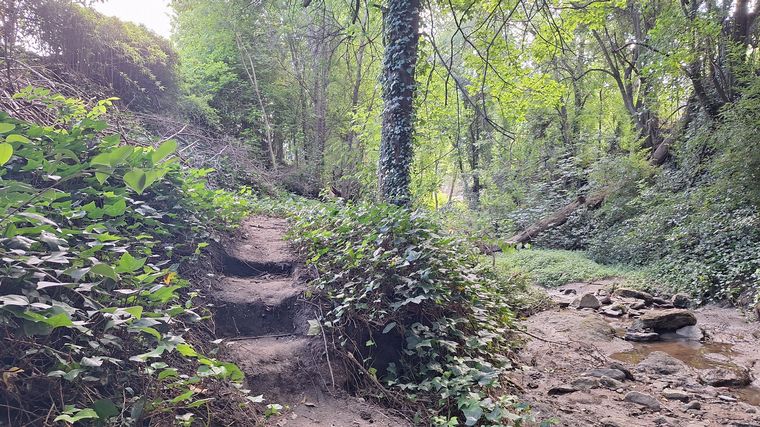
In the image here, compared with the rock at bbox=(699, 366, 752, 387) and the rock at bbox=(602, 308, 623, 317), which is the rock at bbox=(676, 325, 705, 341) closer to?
the rock at bbox=(602, 308, 623, 317)

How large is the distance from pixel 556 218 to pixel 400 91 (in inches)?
467

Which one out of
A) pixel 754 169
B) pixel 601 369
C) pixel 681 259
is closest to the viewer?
pixel 601 369

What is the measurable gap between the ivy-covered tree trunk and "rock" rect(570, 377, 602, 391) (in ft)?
10.1

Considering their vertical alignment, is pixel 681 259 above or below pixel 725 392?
above

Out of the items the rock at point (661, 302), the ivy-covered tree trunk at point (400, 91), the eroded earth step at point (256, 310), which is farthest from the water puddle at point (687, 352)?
the eroded earth step at point (256, 310)

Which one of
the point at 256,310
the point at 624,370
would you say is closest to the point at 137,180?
the point at 256,310

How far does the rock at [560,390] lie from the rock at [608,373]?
66cm

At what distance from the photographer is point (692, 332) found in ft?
20.6

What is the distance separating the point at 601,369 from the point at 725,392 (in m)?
1.20

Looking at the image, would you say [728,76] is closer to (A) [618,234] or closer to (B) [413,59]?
(A) [618,234]

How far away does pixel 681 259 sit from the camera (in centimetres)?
909

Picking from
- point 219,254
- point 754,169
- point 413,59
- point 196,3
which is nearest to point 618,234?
point 754,169

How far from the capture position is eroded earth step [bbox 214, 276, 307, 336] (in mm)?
3561

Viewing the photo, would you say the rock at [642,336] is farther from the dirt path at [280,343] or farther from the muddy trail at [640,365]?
the dirt path at [280,343]
